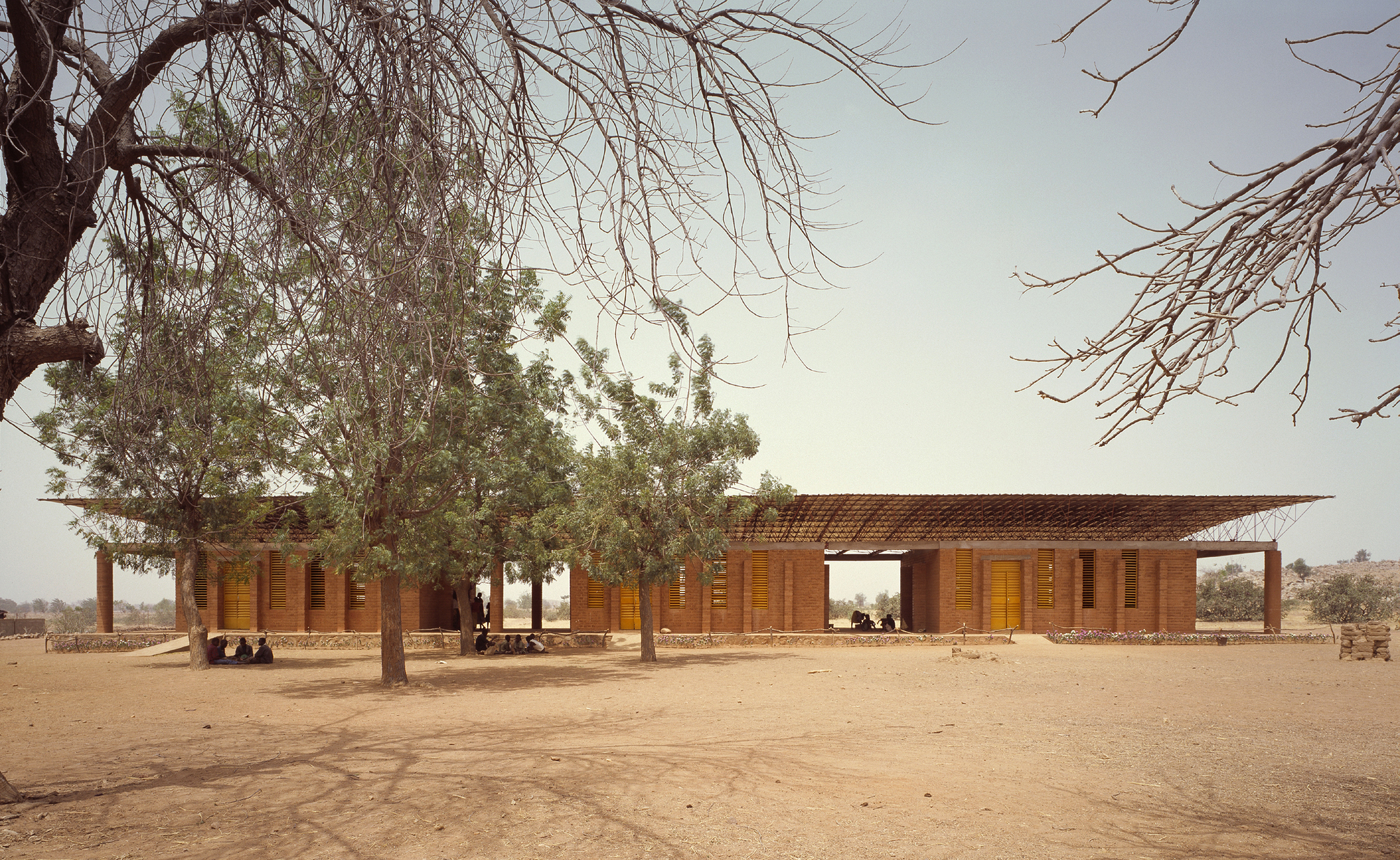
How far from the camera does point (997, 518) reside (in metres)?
30.2

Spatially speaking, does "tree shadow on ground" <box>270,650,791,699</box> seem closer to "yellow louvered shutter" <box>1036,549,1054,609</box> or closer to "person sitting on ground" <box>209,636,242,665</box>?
"person sitting on ground" <box>209,636,242,665</box>

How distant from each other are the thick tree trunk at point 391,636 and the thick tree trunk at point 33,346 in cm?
1201


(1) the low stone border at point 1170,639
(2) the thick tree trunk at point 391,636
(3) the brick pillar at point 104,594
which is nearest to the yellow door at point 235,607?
(3) the brick pillar at point 104,594

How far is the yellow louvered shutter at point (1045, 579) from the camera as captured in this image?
3080 centimetres

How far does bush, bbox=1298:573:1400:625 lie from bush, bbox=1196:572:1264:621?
2705mm

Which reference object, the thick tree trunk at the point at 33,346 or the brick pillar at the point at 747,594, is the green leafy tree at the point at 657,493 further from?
the thick tree trunk at the point at 33,346

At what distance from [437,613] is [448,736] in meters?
24.8

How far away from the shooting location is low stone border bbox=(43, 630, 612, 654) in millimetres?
27469

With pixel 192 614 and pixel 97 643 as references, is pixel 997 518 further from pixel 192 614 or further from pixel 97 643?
pixel 97 643

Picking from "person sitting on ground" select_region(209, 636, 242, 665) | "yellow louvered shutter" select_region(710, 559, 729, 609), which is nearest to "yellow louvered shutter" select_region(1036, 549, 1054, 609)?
"yellow louvered shutter" select_region(710, 559, 729, 609)

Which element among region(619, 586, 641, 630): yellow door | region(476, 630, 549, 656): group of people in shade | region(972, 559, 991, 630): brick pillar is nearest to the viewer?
region(476, 630, 549, 656): group of people in shade

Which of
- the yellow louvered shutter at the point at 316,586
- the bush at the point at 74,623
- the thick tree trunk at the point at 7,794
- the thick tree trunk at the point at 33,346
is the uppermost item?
the thick tree trunk at the point at 33,346

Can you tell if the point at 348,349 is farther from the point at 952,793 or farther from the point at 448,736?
the point at 448,736

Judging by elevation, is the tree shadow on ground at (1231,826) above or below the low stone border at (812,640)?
above
